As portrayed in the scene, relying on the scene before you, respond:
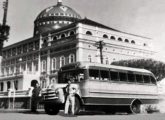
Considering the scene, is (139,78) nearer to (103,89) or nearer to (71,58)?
(103,89)

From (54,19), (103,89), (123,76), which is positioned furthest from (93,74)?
(54,19)

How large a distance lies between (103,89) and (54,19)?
159 feet

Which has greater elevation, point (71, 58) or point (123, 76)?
point (71, 58)

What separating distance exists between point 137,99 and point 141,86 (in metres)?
0.84

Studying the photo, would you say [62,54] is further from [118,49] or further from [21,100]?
[21,100]

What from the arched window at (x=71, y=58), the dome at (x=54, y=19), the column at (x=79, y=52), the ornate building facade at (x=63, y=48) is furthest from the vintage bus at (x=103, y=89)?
the dome at (x=54, y=19)

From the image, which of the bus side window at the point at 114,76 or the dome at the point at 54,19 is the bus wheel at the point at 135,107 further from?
the dome at the point at 54,19

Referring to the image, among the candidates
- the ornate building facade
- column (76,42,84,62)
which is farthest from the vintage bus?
column (76,42,84,62)

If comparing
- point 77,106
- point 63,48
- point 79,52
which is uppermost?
point 63,48

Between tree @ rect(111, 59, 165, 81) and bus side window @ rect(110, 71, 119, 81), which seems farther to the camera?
tree @ rect(111, 59, 165, 81)

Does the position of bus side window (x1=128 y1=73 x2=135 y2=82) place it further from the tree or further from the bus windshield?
the tree

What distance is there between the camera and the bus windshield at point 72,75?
14070mm

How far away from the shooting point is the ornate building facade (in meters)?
45.8

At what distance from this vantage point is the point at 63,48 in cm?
4831
